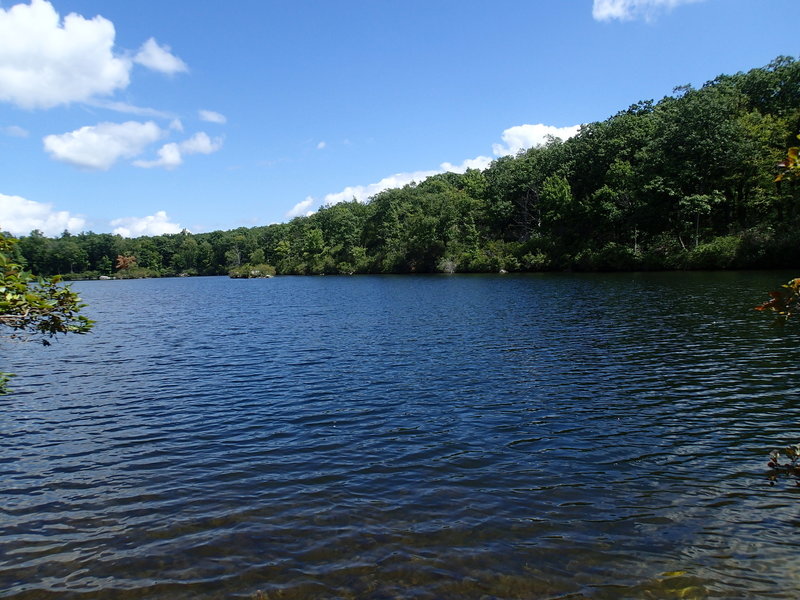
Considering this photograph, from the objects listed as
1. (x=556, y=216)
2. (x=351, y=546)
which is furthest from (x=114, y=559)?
(x=556, y=216)

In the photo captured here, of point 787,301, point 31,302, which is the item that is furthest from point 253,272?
point 787,301

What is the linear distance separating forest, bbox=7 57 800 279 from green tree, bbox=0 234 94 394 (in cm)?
3529

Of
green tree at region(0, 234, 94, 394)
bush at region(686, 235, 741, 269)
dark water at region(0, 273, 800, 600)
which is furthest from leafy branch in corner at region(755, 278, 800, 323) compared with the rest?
bush at region(686, 235, 741, 269)

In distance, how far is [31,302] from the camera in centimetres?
673

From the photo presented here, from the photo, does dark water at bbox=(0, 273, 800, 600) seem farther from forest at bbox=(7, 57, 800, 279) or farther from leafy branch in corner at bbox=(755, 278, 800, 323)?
forest at bbox=(7, 57, 800, 279)

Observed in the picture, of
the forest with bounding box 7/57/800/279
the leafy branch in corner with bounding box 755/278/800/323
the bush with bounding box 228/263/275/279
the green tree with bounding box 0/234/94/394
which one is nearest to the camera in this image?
the leafy branch in corner with bounding box 755/278/800/323

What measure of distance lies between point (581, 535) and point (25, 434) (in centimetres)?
1353

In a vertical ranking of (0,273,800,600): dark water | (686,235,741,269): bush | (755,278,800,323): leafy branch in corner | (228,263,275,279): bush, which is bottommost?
(0,273,800,600): dark water

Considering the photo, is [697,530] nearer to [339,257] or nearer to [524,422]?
[524,422]

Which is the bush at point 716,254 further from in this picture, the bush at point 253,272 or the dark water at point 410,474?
the bush at point 253,272

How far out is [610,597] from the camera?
20.2ft

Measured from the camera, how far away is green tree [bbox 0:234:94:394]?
6.60 m

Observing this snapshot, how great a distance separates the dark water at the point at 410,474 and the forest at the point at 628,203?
29526mm

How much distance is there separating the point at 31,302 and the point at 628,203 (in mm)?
85048
